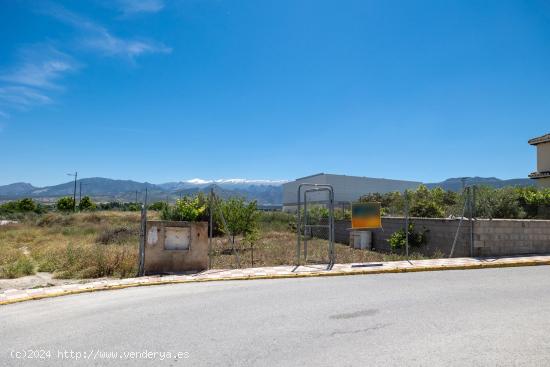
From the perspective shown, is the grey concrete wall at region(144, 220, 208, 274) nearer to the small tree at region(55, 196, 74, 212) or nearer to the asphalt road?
the asphalt road

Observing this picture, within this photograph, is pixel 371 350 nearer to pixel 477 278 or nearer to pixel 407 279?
pixel 407 279

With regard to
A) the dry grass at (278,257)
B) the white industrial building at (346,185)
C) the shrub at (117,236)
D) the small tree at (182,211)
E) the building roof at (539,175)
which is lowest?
the dry grass at (278,257)

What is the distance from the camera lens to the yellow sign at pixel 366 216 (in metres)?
13.8

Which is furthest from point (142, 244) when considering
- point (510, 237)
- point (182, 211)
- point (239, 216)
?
point (182, 211)

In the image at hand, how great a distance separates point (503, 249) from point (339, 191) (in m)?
75.6

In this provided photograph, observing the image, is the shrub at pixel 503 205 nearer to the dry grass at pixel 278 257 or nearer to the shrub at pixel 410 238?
the shrub at pixel 410 238

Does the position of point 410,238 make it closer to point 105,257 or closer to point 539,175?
point 105,257

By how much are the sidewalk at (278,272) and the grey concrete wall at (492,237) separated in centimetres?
84

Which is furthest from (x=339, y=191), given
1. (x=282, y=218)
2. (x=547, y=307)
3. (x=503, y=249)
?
(x=547, y=307)

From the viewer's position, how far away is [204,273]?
36.0 ft

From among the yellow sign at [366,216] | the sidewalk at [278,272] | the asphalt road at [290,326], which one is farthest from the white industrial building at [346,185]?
the asphalt road at [290,326]

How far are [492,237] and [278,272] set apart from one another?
8087 mm

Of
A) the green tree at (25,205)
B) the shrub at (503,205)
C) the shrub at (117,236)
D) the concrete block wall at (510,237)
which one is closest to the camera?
the concrete block wall at (510,237)

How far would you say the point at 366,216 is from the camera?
14.0 meters
